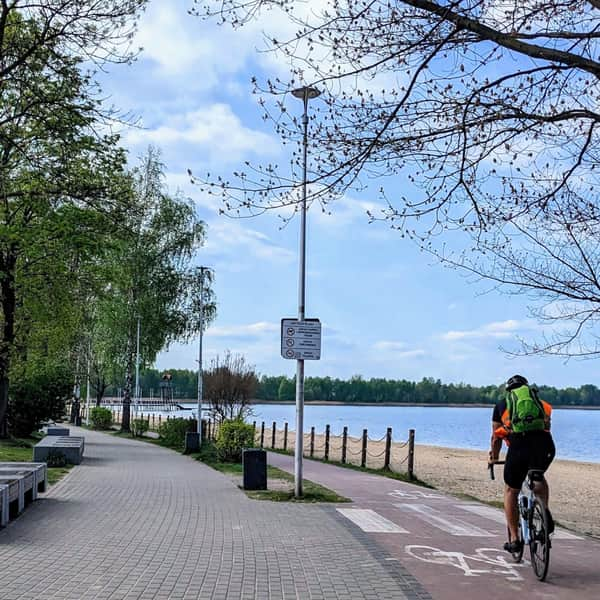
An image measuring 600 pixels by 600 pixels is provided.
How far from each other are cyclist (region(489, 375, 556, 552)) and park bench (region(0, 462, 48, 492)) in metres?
6.82

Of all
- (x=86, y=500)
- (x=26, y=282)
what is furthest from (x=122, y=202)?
(x=86, y=500)

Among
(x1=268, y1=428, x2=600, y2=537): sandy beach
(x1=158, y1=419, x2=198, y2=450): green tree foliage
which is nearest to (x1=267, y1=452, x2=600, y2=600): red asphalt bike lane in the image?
(x1=268, y1=428, x2=600, y2=537): sandy beach

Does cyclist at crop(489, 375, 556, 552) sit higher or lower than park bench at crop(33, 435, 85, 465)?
higher

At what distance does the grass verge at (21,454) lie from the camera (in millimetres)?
17109

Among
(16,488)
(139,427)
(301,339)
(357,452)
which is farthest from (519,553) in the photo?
(139,427)

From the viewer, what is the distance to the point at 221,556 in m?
8.59

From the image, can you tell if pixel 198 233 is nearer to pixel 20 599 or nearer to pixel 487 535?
pixel 487 535

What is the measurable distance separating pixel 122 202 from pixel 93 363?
39547 mm

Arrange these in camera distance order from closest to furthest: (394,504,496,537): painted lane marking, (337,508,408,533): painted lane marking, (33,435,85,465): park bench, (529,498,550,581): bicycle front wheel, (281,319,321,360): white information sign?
(529,498,550,581): bicycle front wheel < (337,508,408,533): painted lane marking < (394,504,496,537): painted lane marking < (281,319,321,360): white information sign < (33,435,85,465): park bench

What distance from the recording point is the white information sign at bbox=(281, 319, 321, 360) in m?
14.0

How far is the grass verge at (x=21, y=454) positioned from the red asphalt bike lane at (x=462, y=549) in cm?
573

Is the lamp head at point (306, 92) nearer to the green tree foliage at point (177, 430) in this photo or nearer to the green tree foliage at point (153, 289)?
the green tree foliage at point (177, 430)

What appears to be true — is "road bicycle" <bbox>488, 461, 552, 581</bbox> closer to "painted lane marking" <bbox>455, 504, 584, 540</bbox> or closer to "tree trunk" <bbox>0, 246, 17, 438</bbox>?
"painted lane marking" <bbox>455, 504, 584, 540</bbox>

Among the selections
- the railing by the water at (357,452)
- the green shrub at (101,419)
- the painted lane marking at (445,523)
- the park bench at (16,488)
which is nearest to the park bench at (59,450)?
the railing by the water at (357,452)
